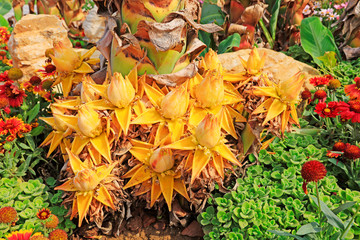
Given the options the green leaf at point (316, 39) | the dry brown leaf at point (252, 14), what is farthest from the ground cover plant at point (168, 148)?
the dry brown leaf at point (252, 14)

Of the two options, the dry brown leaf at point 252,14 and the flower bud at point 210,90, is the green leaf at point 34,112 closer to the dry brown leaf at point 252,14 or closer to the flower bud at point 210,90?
the flower bud at point 210,90

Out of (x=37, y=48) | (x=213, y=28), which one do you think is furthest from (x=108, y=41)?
(x=37, y=48)

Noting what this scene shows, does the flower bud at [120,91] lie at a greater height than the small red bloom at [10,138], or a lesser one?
greater

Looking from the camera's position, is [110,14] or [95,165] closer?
[95,165]

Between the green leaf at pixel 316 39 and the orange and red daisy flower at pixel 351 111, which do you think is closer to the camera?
the orange and red daisy flower at pixel 351 111

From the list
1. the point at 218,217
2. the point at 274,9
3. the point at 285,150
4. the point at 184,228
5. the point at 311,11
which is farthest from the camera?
the point at 311,11

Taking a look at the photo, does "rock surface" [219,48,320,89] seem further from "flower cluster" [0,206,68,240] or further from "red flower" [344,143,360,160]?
"flower cluster" [0,206,68,240]

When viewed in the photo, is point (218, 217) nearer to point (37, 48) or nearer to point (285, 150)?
point (285, 150)
